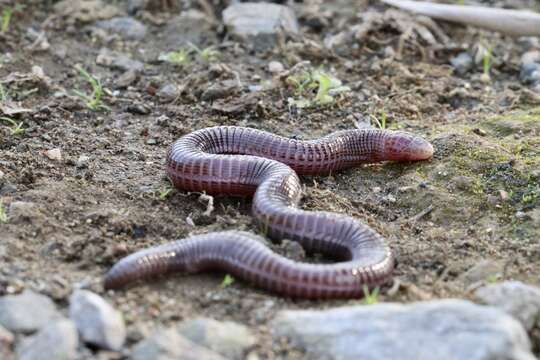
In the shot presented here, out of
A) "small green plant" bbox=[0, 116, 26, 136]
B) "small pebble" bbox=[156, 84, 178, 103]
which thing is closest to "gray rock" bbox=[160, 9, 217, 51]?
"small pebble" bbox=[156, 84, 178, 103]

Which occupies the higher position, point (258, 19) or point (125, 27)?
point (258, 19)

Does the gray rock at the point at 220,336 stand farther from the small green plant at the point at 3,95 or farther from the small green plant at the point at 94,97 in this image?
the small green plant at the point at 3,95

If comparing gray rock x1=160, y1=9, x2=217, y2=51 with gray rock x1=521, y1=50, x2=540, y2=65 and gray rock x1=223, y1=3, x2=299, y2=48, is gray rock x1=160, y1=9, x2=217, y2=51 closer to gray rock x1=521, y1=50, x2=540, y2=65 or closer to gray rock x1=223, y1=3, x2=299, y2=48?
gray rock x1=223, y1=3, x2=299, y2=48

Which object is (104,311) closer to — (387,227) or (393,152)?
(387,227)

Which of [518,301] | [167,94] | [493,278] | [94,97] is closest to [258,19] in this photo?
[167,94]

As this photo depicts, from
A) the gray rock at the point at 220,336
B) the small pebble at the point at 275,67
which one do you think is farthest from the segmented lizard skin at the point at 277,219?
the small pebble at the point at 275,67

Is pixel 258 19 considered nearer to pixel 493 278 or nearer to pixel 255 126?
pixel 255 126

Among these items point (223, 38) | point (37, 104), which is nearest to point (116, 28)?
point (223, 38)
